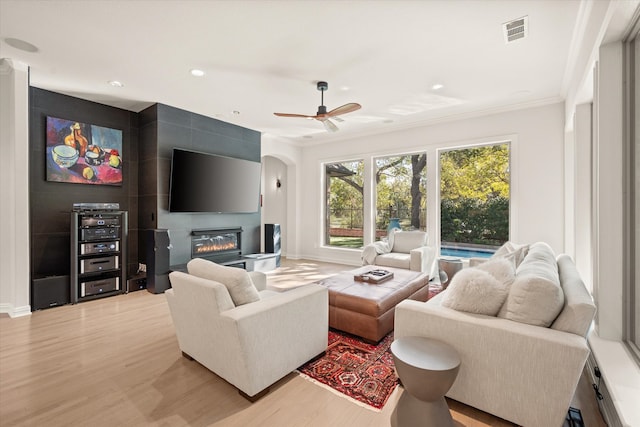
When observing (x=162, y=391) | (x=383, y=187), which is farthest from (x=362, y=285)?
(x=383, y=187)

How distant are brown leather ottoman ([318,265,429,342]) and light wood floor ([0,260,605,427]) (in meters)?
0.73

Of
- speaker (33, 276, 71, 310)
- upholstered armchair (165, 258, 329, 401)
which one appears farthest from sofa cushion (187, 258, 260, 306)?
speaker (33, 276, 71, 310)

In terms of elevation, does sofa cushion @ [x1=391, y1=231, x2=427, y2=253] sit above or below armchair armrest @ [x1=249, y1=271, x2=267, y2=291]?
above

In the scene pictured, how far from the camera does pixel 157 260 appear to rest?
4.52 metres

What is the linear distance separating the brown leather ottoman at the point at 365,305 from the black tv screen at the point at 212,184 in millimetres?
2940

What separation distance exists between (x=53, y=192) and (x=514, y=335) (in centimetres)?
550

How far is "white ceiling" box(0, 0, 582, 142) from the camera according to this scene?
8.16ft

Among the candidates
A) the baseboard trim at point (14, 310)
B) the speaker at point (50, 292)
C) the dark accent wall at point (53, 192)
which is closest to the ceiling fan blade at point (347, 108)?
the dark accent wall at point (53, 192)

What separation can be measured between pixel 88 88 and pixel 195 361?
3955 mm

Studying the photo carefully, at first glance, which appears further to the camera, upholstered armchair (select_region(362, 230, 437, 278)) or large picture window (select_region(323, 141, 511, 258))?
large picture window (select_region(323, 141, 511, 258))

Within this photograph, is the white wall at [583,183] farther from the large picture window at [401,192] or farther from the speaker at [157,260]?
the speaker at [157,260]

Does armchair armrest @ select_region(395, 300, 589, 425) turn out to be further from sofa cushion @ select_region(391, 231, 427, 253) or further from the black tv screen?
the black tv screen

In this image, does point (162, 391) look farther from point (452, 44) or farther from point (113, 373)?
point (452, 44)

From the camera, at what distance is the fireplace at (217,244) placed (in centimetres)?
522
